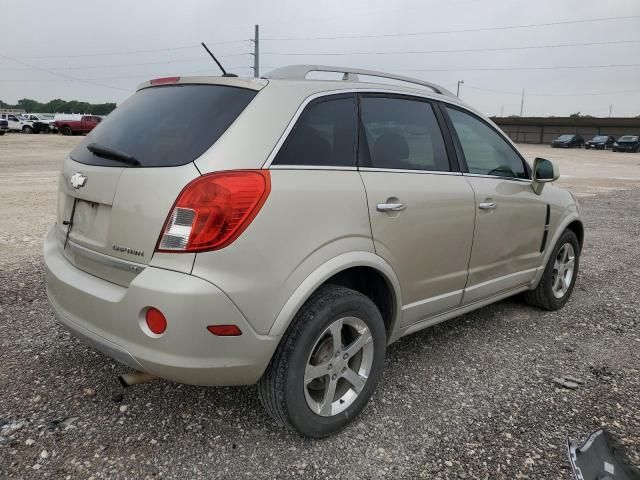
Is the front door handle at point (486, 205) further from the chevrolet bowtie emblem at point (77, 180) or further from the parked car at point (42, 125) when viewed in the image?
the parked car at point (42, 125)

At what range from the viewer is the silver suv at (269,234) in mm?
2195

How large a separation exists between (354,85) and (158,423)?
2.08 m

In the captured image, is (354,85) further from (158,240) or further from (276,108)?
(158,240)

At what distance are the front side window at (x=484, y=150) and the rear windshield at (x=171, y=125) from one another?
5.38 ft

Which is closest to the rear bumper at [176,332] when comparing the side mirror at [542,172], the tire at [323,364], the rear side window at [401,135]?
the tire at [323,364]

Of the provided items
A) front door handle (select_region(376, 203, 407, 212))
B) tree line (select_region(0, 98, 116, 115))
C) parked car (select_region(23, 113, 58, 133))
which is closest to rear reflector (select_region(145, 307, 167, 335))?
front door handle (select_region(376, 203, 407, 212))

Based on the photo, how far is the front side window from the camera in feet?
11.5

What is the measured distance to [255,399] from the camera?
300cm

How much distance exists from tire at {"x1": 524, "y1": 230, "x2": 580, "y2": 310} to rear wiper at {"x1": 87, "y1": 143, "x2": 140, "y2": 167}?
3.40 m

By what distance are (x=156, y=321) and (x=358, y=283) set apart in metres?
1.18

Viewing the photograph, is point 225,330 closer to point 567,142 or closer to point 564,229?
point 564,229

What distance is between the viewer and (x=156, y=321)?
2.19m

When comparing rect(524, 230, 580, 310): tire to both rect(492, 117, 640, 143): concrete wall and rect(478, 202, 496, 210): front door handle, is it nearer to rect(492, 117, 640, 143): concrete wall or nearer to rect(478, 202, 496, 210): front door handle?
rect(478, 202, 496, 210): front door handle

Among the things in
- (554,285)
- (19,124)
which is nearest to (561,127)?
(19,124)
